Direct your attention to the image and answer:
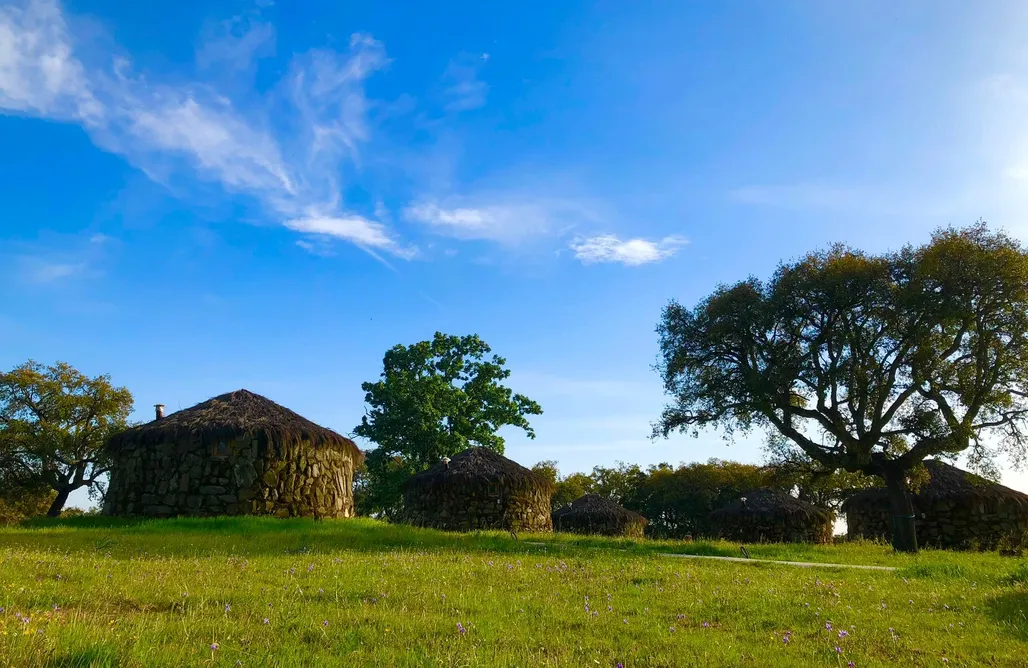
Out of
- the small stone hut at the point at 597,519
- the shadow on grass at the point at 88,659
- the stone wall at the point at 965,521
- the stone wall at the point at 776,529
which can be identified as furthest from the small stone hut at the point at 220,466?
the stone wall at the point at 965,521

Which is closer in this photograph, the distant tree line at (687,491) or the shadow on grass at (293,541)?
the shadow on grass at (293,541)

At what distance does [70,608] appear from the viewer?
6.81 meters

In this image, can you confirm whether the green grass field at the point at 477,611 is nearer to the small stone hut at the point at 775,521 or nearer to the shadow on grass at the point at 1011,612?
the shadow on grass at the point at 1011,612

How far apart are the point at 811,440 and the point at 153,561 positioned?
69.1 feet

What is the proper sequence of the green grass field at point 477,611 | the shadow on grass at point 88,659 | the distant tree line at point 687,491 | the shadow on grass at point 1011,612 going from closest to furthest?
the shadow on grass at point 88,659 → the green grass field at point 477,611 → the shadow on grass at point 1011,612 → the distant tree line at point 687,491

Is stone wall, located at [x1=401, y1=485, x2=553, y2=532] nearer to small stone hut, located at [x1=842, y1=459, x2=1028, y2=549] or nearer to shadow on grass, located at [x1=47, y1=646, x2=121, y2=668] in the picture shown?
small stone hut, located at [x1=842, y1=459, x2=1028, y2=549]

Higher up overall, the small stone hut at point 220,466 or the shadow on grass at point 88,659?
the small stone hut at point 220,466

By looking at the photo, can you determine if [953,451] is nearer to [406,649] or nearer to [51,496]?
[406,649]

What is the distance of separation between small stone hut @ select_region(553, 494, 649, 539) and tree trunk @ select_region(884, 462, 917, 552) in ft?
73.2

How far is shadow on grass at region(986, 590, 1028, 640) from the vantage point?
305 inches

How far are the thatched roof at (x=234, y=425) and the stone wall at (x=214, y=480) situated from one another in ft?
0.95

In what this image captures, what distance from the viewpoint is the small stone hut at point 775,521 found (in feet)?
133

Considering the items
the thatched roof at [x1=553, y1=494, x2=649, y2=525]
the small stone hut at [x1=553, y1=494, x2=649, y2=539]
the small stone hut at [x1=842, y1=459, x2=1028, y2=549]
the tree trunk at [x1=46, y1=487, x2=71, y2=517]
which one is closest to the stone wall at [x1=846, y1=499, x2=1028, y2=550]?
the small stone hut at [x1=842, y1=459, x2=1028, y2=549]

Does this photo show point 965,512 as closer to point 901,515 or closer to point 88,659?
point 901,515
